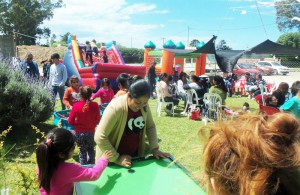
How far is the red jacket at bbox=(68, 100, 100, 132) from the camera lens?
13.0 feet

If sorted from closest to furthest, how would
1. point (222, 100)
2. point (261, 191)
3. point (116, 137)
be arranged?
point (261, 191)
point (116, 137)
point (222, 100)

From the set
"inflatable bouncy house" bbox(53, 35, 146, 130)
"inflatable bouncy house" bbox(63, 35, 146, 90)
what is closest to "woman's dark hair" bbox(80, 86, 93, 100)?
"inflatable bouncy house" bbox(53, 35, 146, 130)

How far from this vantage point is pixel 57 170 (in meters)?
2.02

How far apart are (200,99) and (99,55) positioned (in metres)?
9.22

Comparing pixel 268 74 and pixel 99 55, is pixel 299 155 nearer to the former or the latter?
pixel 99 55

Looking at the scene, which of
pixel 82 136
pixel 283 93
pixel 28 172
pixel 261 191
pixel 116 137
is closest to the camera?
pixel 261 191

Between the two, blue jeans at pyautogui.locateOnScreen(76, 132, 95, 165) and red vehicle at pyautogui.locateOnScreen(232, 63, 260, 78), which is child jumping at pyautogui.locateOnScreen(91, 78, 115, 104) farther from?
red vehicle at pyautogui.locateOnScreen(232, 63, 260, 78)

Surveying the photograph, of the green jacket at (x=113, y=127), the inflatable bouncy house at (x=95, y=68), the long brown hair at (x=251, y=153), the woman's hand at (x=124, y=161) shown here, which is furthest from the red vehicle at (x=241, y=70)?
the long brown hair at (x=251, y=153)

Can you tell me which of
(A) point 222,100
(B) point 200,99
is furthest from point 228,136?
(B) point 200,99

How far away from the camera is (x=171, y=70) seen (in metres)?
16.8

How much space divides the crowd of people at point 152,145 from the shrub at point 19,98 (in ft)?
2.26

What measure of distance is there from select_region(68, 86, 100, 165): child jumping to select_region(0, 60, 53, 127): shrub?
1.84m

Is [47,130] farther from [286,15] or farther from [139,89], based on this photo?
[286,15]

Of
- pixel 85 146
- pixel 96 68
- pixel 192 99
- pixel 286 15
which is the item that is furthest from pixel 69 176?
pixel 286 15
